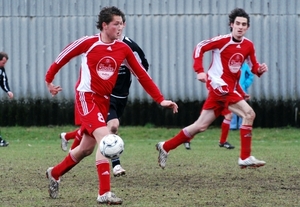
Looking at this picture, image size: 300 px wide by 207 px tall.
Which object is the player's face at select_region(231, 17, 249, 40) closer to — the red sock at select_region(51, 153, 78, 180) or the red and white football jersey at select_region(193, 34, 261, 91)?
the red and white football jersey at select_region(193, 34, 261, 91)

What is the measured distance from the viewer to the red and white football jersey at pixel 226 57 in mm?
11086

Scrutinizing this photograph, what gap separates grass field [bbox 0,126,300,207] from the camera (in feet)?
25.5

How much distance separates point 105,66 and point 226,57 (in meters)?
3.66

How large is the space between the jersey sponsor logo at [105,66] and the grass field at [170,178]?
3.99ft

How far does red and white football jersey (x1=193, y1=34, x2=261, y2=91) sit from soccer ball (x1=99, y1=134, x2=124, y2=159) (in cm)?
376

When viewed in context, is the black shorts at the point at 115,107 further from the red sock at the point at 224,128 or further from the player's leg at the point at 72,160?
the red sock at the point at 224,128

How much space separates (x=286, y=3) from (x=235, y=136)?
367cm

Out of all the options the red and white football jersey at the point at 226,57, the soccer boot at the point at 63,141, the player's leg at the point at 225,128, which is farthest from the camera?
the player's leg at the point at 225,128

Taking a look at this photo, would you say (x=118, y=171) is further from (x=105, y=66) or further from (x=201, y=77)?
(x=105, y=66)

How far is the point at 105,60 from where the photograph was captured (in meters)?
7.82

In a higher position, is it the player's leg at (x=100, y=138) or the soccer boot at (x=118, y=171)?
the player's leg at (x=100, y=138)

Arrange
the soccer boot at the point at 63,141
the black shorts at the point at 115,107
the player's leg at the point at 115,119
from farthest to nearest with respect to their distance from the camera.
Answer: the soccer boot at the point at 63,141 < the black shorts at the point at 115,107 < the player's leg at the point at 115,119

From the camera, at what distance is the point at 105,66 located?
784 centimetres

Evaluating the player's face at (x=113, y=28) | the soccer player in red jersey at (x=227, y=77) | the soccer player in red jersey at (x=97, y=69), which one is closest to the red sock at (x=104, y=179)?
the soccer player in red jersey at (x=97, y=69)
